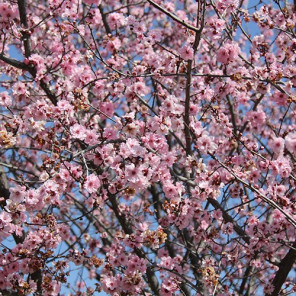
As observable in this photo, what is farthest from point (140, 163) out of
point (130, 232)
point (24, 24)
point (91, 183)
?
point (24, 24)

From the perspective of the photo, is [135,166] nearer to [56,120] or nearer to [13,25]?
[56,120]

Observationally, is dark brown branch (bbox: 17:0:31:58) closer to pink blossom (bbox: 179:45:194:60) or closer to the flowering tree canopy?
the flowering tree canopy

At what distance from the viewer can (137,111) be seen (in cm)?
622

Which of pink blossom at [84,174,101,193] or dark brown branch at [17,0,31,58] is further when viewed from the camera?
dark brown branch at [17,0,31,58]

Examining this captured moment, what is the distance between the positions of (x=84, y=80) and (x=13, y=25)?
1240mm

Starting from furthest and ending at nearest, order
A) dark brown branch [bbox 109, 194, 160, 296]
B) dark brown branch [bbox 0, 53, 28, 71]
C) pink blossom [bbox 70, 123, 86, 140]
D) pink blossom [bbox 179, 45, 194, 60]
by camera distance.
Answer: dark brown branch [bbox 109, 194, 160, 296]
dark brown branch [bbox 0, 53, 28, 71]
pink blossom [bbox 179, 45, 194, 60]
pink blossom [bbox 70, 123, 86, 140]

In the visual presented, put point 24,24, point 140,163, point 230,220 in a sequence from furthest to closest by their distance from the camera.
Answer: point 24,24, point 230,220, point 140,163

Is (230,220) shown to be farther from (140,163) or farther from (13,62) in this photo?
(13,62)

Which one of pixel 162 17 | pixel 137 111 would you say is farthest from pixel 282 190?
pixel 162 17

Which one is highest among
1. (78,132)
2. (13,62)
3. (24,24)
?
(24,24)

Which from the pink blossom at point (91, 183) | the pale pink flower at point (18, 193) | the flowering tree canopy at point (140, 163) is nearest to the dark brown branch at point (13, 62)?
the flowering tree canopy at point (140, 163)

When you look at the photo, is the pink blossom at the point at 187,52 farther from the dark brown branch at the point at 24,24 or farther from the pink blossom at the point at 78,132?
the dark brown branch at the point at 24,24

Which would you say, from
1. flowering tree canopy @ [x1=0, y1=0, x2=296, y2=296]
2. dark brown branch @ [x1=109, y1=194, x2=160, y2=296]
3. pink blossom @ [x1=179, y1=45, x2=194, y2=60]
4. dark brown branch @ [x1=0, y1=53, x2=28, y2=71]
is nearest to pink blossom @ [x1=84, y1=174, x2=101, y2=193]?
flowering tree canopy @ [x1=0, y1=0, x2=296, y2=296]

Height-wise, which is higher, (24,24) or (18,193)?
(24,24)
